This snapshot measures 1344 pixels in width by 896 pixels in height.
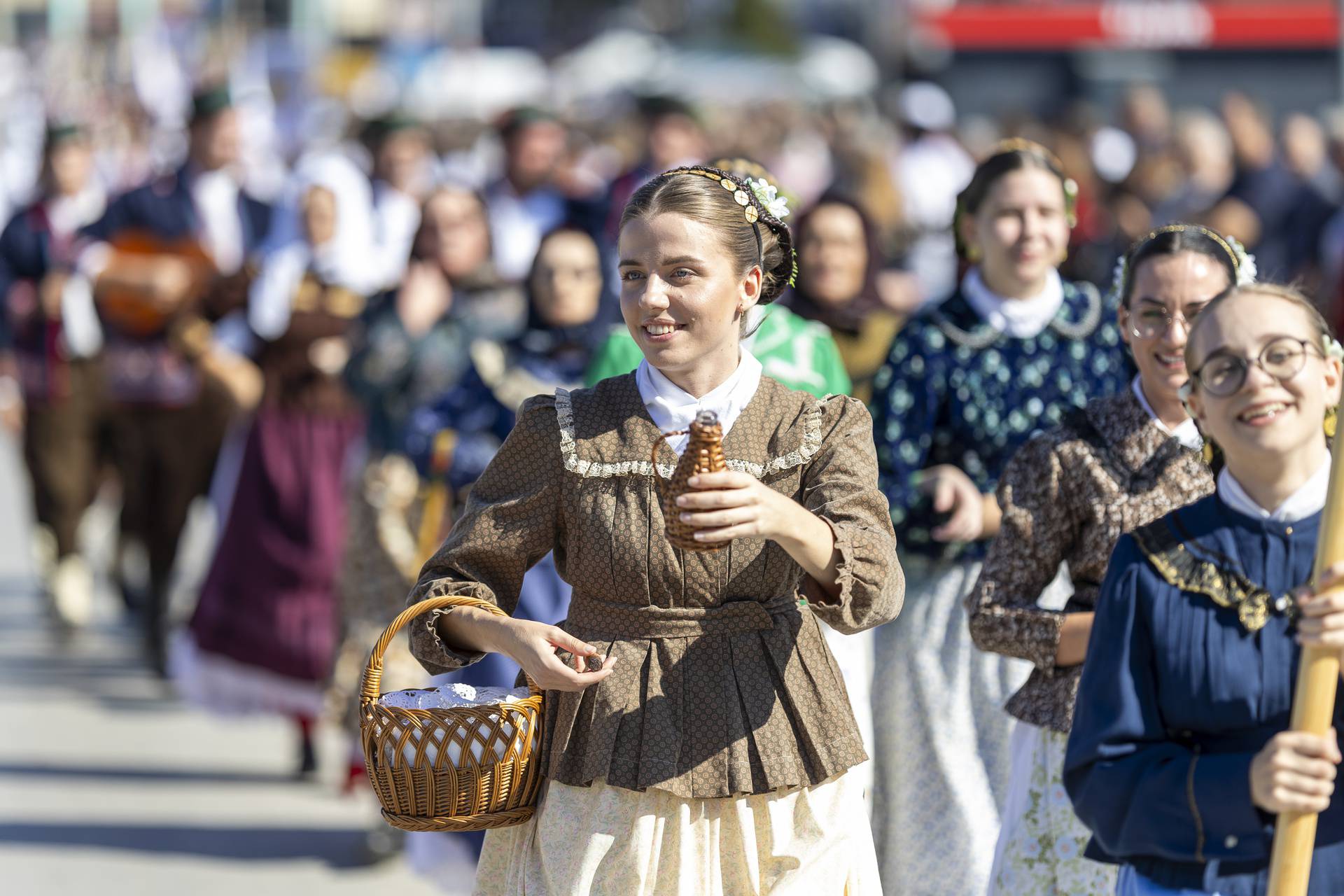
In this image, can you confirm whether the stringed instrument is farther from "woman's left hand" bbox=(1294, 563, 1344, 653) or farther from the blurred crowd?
"woman's left hand" bbox=(1294, 563, 1344, 653)

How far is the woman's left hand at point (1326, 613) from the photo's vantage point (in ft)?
8.32

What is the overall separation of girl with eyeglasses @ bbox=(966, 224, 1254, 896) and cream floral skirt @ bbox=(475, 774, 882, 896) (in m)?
0.63

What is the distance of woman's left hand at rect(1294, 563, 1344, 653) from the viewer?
8.32 ft

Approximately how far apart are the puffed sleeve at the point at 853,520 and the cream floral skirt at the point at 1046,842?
0.85 metres

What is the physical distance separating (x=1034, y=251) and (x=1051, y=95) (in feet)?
77.0

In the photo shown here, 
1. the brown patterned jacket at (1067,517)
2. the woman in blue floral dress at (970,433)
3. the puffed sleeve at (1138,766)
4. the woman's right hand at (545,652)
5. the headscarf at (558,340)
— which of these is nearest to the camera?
the puffed sleeve at (1138,766)

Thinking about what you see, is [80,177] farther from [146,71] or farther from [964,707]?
[146,71]

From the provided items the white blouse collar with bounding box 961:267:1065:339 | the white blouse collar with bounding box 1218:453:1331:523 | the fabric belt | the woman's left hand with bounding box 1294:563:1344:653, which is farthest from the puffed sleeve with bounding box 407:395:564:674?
the white blouse collar with bounding box 961:267:1065:339

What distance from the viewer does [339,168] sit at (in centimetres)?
962

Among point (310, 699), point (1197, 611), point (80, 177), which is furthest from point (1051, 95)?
point (1197, 611)

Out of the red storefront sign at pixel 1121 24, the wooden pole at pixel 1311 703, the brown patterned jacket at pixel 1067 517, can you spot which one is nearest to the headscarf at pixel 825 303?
the brown patterned jacket at pixel 1067 517

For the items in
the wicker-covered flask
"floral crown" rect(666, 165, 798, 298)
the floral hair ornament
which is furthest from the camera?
the floral hair ornament

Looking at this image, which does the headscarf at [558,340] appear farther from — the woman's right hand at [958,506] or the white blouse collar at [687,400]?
the white blouse collar at [687,400]

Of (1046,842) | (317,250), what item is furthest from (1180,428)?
(317,250)
